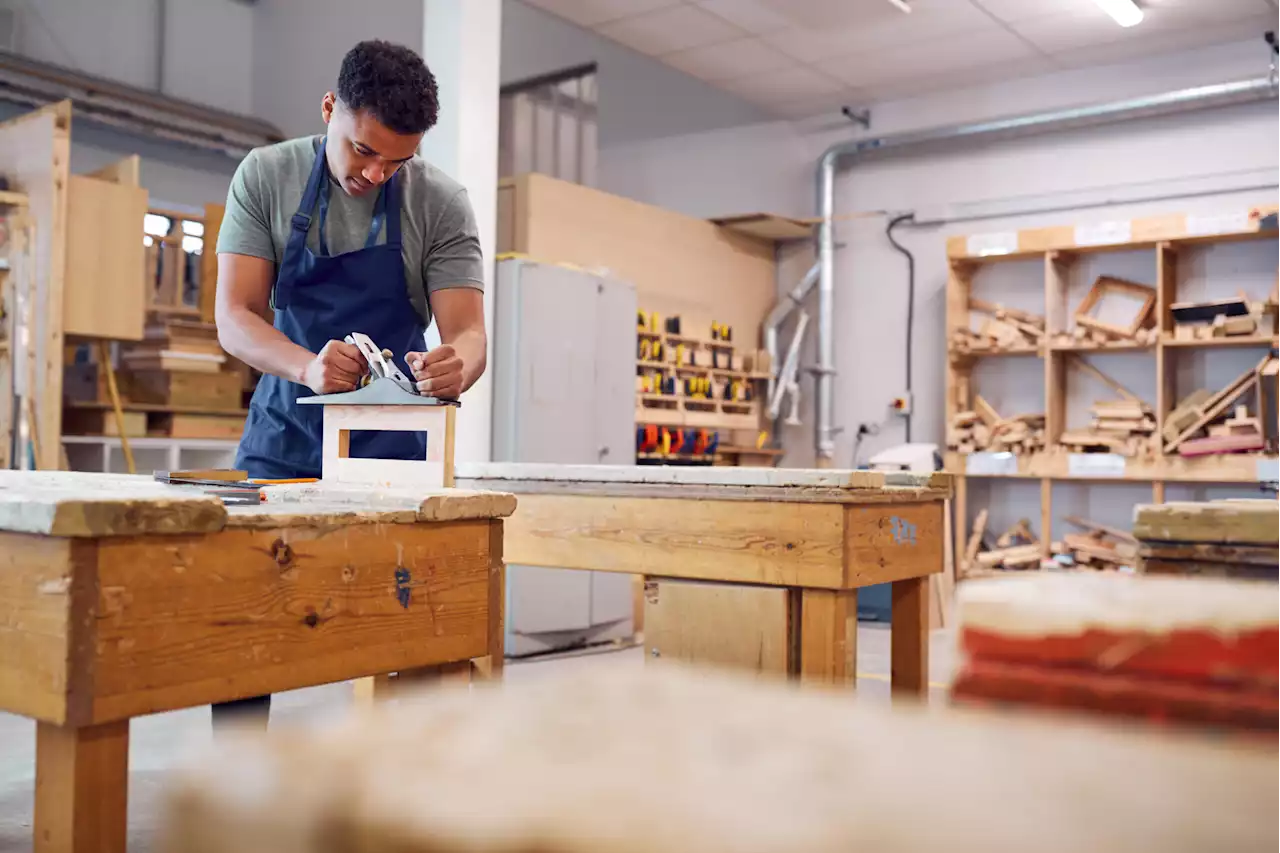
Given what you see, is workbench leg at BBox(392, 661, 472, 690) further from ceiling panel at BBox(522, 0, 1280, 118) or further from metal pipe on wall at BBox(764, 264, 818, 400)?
metal pipe on wall at BBox(764, 264, 818, 400)

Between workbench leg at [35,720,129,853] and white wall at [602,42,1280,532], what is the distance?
22.7 feet

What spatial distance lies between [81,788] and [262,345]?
1.17 m

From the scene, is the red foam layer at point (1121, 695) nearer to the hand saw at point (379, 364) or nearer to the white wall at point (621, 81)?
the hand saw at point (379, 364)

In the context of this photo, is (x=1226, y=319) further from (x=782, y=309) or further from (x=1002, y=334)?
(x=782, y=309)

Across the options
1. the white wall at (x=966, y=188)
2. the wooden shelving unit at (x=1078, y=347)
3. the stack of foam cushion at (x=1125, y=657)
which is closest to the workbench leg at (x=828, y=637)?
the stack of foam cushion at (x=1125, y=657)

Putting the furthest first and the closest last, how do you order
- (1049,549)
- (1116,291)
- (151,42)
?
(151,42) → (1116,291) → (1049,549)

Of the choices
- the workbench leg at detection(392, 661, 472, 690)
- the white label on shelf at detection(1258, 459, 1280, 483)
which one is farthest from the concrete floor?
the white label on shelf at detection(1258, 459, 1280, 483)

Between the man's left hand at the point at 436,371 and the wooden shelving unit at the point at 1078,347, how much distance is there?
5.47 m

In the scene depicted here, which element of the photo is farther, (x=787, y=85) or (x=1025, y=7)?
(x=787, y=85)

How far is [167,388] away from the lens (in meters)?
6.63

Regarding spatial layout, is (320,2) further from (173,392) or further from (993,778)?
(993,778)

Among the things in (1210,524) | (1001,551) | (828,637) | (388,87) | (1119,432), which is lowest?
(1001,551)

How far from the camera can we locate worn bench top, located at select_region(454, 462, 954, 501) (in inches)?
103

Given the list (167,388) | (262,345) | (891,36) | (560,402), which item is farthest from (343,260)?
(891,36)
